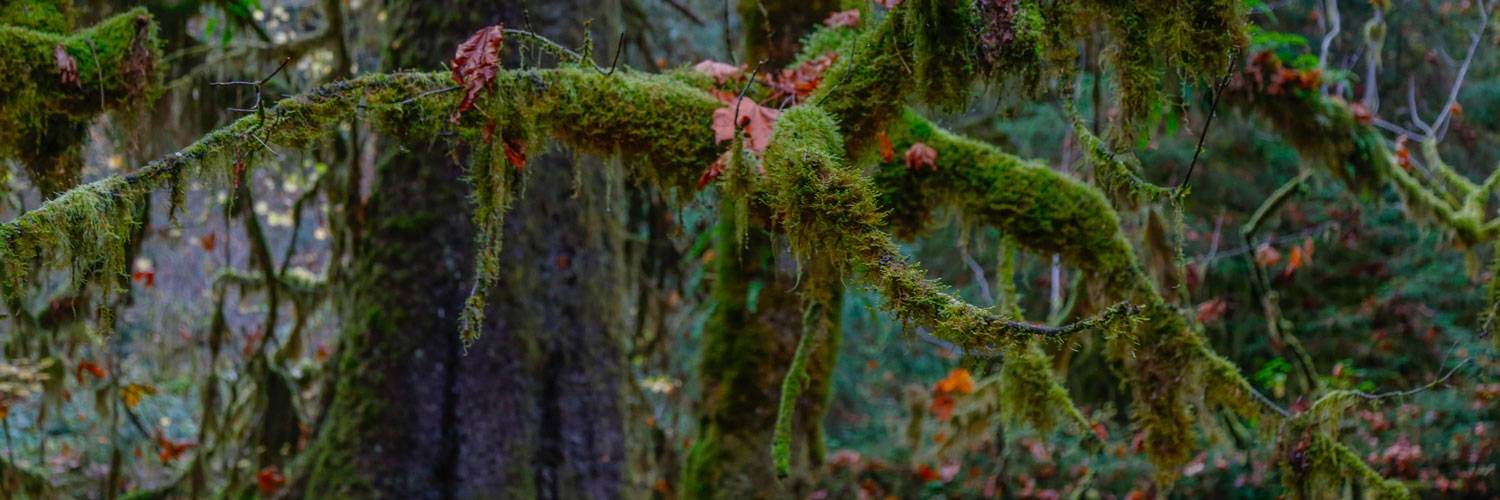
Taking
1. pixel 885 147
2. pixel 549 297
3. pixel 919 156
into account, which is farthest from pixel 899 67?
pixel 549 297

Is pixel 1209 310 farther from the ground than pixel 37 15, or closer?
farther from the ground

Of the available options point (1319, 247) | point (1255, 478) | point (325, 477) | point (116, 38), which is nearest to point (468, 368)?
point (325, 477)

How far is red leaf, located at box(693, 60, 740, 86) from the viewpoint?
3092mm

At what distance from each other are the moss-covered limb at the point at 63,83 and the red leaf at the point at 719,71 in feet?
6.04

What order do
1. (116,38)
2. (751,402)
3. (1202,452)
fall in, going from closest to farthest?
(116,38) → (751,402) → (1202,452)

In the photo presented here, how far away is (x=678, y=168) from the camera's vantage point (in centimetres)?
294

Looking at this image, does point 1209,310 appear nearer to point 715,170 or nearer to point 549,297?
point 549,297

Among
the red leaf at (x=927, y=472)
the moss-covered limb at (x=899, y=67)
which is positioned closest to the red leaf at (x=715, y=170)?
the moss-covered limb at (x=899, y=67)

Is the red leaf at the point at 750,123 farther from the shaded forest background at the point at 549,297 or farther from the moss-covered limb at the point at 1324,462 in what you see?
the moss-covered limb at the point at 1324,462

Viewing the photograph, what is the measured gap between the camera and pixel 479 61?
254 centimetres

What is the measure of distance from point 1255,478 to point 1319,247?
289cm

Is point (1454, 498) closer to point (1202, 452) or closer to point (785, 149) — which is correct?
point (1202, 452)

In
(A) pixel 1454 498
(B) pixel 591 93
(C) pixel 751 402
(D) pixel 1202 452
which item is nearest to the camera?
(B) pixel 591 93

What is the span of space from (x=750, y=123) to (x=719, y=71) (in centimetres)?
47
